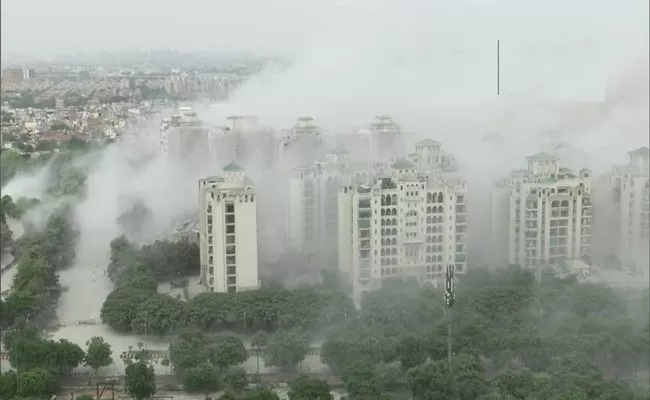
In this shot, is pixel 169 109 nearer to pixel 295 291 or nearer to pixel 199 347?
pixel 295 291

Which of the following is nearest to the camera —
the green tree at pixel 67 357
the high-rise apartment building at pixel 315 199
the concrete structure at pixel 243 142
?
the green tree at pixel 67 357

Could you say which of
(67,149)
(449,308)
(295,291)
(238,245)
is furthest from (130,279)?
(67,149)

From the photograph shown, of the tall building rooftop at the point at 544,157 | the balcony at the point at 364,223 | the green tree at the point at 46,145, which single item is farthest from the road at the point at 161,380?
the green tree at the point at 46,145

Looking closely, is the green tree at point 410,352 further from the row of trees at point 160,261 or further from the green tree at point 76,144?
the green tree at point 76,144

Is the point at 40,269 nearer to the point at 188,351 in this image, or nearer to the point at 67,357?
the point at 67,357

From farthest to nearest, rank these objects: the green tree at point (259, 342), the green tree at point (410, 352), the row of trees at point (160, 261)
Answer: the row of trees at point (160, 261) < the green tree at point (259, 342) < the green tree at point (410, 352)

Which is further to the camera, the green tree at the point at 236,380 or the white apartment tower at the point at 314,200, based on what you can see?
the white apartment tower at the point at 314,200
